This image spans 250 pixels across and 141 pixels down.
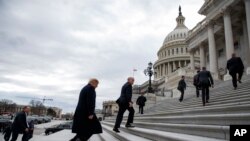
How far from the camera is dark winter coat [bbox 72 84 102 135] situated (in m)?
5.60

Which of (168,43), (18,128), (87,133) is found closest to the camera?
(87,133)

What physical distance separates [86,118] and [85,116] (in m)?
0.05

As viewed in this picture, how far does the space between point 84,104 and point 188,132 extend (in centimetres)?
249

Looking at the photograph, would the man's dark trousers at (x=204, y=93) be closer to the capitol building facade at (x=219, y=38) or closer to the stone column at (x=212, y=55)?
the capitol building facade at (x=219, y=38)

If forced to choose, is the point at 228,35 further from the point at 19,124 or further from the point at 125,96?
the point at 19,124

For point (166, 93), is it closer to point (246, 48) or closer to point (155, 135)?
point (246, 48)

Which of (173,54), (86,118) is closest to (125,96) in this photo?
(86,118)

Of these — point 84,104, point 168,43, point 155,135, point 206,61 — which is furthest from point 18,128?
point 168,43

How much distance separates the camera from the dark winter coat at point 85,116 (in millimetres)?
5602

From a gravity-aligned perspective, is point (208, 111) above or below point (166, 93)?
below

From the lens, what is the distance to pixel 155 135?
19.3 ft

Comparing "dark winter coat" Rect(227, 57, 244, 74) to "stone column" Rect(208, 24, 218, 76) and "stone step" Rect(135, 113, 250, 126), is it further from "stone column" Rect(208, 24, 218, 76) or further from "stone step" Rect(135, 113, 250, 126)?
"stone column" Rect(208, 24, 218, 76)

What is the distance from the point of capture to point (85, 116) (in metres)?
5.68

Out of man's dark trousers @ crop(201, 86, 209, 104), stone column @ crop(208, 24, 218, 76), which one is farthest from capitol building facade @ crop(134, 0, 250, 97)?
man's dark trousers @ crop(201, 86, 209, 104)
